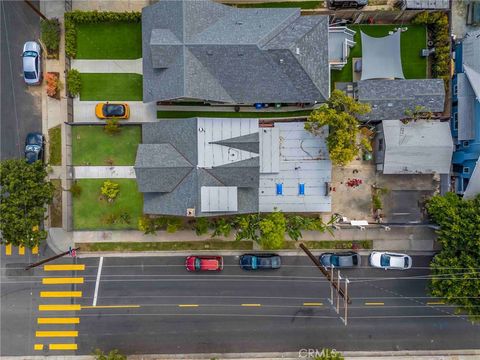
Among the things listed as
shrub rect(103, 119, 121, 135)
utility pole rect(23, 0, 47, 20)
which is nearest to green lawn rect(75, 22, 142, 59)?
utility pole rect(23, 0, 47, 20)

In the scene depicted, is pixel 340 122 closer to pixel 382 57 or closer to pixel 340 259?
pixel 382 57

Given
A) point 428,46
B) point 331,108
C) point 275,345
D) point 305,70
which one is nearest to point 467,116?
point 428,46

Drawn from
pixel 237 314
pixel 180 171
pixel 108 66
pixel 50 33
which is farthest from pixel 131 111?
pixel 237 314

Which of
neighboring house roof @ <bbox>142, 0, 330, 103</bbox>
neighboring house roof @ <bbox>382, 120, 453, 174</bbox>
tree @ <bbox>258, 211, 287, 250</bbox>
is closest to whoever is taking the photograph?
neighboring house roof @ <bbox>142, 0, 330, 103</bbox>

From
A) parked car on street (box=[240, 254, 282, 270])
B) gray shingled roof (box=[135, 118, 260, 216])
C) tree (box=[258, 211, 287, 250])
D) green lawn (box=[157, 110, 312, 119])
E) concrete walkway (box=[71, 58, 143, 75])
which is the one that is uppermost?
concrete walkway (box=[71, 58, 143, 75])

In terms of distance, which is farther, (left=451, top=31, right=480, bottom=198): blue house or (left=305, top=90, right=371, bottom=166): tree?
(left=451, top=31, right=480, bottom=198): blue house

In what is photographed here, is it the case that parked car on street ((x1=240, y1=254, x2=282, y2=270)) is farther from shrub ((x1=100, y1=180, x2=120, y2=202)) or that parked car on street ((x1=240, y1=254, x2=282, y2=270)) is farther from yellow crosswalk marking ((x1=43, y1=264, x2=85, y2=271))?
yellow crosswalk marking ((x1=43, y1=264, x2=85, y2=271))

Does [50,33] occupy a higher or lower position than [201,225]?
higher

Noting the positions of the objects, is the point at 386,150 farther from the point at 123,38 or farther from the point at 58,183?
the point at 58,183
